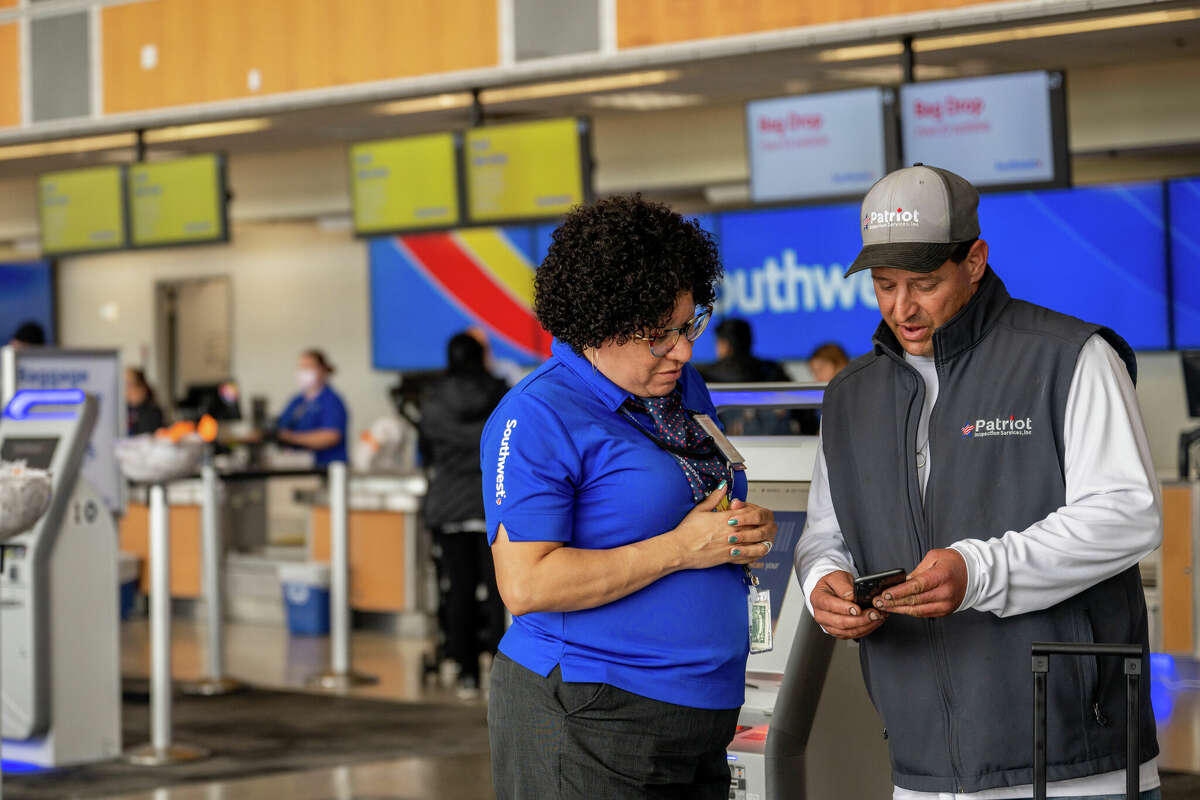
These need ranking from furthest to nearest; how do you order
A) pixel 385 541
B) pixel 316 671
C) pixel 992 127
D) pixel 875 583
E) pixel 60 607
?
pixel 385 541 < pixel 316 671 < pixel 992 127 < pixel 60 607 < pixel 875 583

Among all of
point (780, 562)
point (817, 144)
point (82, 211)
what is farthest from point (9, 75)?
point (780, 562)

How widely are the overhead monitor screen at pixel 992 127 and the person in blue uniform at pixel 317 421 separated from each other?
3560 mm

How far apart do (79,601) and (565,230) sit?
3995mm

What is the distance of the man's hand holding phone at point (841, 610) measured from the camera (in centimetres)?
194

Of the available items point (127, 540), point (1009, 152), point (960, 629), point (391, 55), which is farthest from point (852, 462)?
point (127, 540)

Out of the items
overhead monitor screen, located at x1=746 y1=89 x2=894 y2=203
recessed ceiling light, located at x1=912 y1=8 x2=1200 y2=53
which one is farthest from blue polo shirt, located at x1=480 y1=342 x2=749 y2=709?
recessed ceiling light, located at x1=912 y1=8 x2=1200 y2=53

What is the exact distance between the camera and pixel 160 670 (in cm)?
543

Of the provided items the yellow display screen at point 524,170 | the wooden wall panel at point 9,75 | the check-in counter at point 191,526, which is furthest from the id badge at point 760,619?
the wooden wall panel at point 9,75

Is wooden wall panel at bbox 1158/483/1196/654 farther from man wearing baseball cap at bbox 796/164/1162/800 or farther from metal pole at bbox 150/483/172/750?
man wearing baseball cap at bbox 796/164/1162/800

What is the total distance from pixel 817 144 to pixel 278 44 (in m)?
2.96

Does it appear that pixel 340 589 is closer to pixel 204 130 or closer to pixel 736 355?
pixel 736 355

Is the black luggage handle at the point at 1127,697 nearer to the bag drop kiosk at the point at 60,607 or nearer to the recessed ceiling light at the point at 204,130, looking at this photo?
the bag drop kiosk at the point at 60,607

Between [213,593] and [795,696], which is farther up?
[795,696]

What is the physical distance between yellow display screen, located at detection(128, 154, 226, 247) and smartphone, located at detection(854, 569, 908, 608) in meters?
6.93
